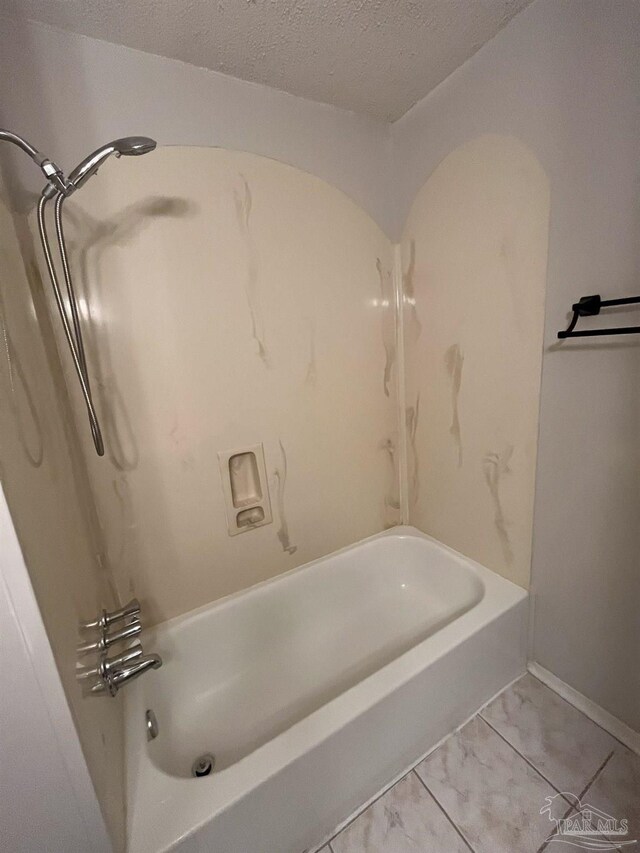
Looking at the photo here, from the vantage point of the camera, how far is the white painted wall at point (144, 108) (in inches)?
37.2

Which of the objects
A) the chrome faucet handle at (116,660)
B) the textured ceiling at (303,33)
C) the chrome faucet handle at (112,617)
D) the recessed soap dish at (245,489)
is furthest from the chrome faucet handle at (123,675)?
the textured ceiling at (303,33)

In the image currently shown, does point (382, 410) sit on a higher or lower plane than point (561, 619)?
higher

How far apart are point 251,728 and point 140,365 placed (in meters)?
1.26

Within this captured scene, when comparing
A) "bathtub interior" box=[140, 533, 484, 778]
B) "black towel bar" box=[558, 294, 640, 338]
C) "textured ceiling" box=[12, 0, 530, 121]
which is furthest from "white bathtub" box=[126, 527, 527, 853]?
"textured ceiling" box=[12, 0, 530, 121]

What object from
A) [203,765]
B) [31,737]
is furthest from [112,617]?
[203,765]

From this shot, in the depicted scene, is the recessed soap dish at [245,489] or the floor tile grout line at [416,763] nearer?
the floor tile grout line at [416,763]

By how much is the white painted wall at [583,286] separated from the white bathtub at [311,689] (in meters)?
0.24

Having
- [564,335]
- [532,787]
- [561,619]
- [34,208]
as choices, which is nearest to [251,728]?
[532,787]

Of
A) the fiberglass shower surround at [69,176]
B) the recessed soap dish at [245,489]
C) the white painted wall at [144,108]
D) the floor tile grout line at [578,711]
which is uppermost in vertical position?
the white painted wall at [144,108]

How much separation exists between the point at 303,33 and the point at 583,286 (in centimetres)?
107

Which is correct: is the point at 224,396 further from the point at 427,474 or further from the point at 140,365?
the point at 427,474

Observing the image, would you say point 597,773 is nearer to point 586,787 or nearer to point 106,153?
point 586,787

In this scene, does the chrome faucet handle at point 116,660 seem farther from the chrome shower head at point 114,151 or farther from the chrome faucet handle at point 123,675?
the chrome shower head at point 114,151

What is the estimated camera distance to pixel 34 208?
98 cm
